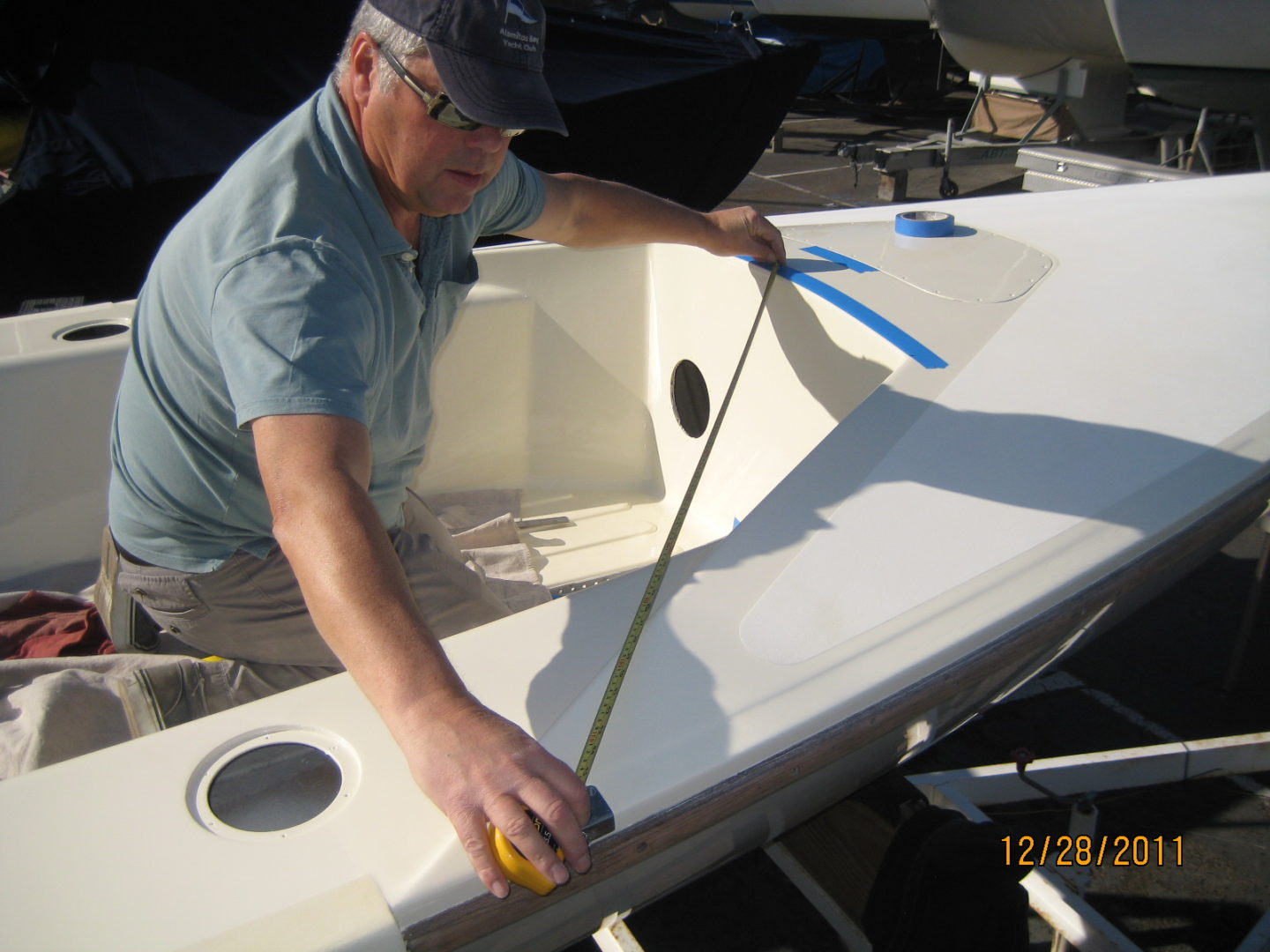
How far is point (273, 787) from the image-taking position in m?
0.95

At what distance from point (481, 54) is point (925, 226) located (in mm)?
1284

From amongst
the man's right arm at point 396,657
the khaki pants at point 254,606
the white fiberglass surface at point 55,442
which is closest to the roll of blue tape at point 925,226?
the khaki pants at point 254,606

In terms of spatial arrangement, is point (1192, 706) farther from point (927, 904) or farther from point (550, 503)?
point (550, 503)

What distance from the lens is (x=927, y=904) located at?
122 centimetres

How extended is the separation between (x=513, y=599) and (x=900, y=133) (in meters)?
7.32

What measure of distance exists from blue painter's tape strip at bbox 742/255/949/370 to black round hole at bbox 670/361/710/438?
1.60 feet

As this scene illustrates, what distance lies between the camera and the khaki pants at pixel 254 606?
147 centimetres

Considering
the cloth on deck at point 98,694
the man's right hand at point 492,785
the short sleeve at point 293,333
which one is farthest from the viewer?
the cloth on deck at point 98,694

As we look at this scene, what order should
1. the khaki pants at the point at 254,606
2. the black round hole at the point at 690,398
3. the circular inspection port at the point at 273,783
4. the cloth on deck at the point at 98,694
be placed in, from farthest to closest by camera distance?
the black round hole at the point at 690,398
the khaki pants at the point at 254,606
the cloth on deck at the point at 98,694
the circular inspection port at the point at 273,783

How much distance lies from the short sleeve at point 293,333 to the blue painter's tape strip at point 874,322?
944 mm

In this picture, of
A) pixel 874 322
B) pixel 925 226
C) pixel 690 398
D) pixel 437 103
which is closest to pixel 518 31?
pixel 437 103

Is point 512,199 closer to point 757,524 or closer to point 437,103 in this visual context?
point 437,103
